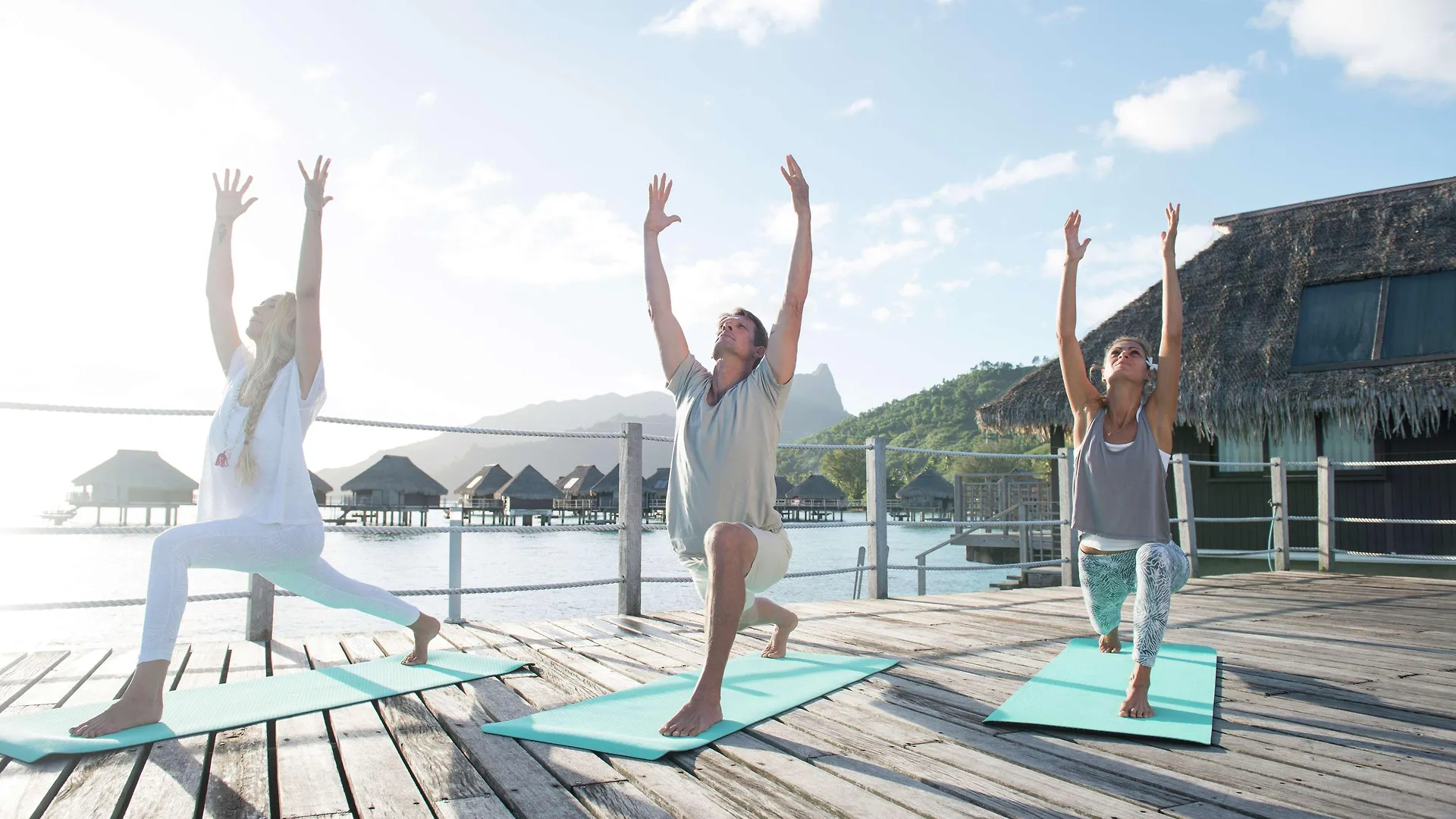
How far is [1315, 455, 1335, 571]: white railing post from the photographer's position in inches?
256

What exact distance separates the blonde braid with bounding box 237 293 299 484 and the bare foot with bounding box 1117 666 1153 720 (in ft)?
6.96

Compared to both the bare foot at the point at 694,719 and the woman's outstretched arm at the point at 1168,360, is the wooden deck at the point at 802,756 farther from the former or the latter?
the woman's outstretched arm at the point at 1168,360

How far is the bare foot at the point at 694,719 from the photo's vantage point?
1836 millimetres

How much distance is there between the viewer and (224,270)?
249 cm

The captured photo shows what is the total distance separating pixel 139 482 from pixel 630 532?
44.5m

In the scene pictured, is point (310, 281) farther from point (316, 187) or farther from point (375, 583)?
point (375, 583)

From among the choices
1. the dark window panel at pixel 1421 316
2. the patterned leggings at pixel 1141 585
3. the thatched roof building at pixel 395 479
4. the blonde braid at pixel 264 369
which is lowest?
the thatched roof building at pixel 395 479

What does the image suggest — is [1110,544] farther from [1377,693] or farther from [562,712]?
[562,712]

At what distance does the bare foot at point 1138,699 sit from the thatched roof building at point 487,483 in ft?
187

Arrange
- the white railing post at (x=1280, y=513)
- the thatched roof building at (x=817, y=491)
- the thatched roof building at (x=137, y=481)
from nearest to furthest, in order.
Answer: the white railing post at (x=1280, y=513), the thatched roof building at (x=137, y=481), the thatched roof building at (x=817, y=491)

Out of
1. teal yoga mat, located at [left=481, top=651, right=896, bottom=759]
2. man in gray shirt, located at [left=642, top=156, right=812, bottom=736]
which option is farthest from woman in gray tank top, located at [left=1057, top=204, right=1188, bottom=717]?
man in gray shirt, located at [left=642, top=156, right=812, bottom=736]

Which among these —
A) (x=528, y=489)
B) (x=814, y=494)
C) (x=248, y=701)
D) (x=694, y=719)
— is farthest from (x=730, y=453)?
(x=528, y=489)

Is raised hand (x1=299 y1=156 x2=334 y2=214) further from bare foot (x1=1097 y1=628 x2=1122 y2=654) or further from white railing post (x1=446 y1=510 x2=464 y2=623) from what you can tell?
bare foot (x1=1097 y1=628 x2=1122 y2=654)

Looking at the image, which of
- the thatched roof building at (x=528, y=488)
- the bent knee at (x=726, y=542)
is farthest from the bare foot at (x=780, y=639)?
the thatched roof building at (x=528, y=488)
